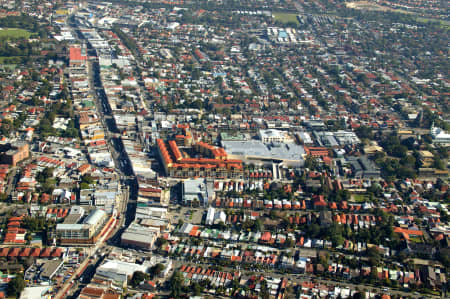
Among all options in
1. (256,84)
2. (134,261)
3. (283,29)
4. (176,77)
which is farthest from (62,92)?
(283,29)

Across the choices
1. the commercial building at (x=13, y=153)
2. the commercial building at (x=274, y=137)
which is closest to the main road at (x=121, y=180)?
the commercial building at (x=13, y=153)

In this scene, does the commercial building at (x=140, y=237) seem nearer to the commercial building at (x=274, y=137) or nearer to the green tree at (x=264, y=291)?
the green tree at (x=264, y=291)

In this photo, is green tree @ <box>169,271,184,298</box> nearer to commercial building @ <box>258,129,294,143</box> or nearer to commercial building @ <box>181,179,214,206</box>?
commercial building @ <box>181,179,214,206</box>

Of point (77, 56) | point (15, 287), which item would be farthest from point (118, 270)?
point (77, 56)

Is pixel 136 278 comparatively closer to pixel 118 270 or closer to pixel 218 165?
pixel 118 270

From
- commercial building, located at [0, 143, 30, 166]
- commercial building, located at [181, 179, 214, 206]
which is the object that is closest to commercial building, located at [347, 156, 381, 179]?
commercial building, located at [181, 179, 214, 206]

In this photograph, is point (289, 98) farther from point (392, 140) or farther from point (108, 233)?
point (108, 233)
